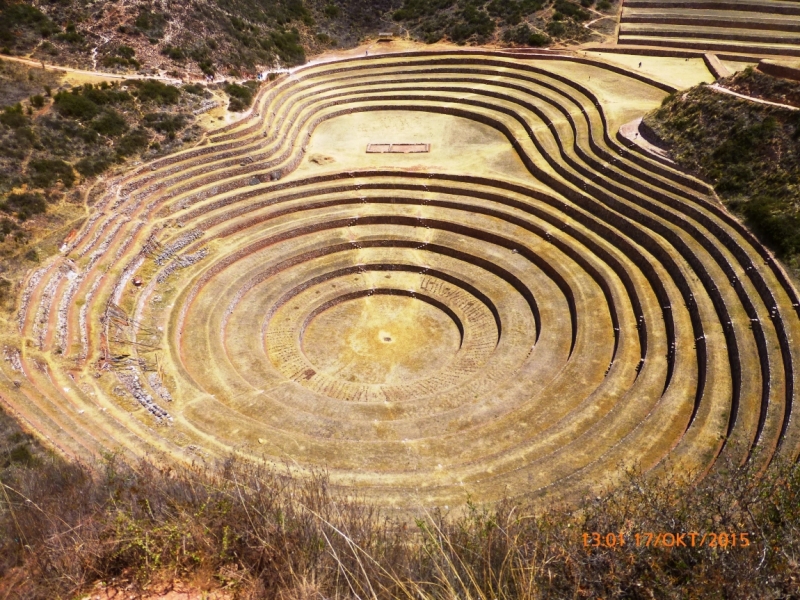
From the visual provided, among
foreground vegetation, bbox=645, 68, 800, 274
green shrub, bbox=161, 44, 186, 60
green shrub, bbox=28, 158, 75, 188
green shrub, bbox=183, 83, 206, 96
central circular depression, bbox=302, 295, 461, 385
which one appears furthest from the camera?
green shrub, bbox=161, 44, 186, 60

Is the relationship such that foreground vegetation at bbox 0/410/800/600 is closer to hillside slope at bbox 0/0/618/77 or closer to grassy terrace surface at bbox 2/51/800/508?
grassy terrace surface at bbox 2/51/800/508

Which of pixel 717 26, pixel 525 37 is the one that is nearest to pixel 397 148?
pixel 525 37

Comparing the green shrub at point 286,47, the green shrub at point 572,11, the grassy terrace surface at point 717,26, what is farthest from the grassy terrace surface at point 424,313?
the green shrub at point 572,11

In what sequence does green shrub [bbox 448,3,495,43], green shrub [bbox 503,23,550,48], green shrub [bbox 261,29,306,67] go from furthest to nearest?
green shrub [bbox 448,3,495,43]
green shrub [bbox 503,23,550,48]
green shrub [bbox 261,29,306,67]

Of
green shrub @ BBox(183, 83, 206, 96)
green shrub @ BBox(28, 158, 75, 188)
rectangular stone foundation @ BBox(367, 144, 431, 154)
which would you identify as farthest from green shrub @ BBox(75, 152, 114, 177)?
Result: rectangular stone foundation @ BBox(367, 144, 431, 154)

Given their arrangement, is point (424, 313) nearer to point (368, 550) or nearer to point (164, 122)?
point (368, 550)

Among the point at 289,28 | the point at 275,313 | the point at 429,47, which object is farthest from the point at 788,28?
the point at 275,313
